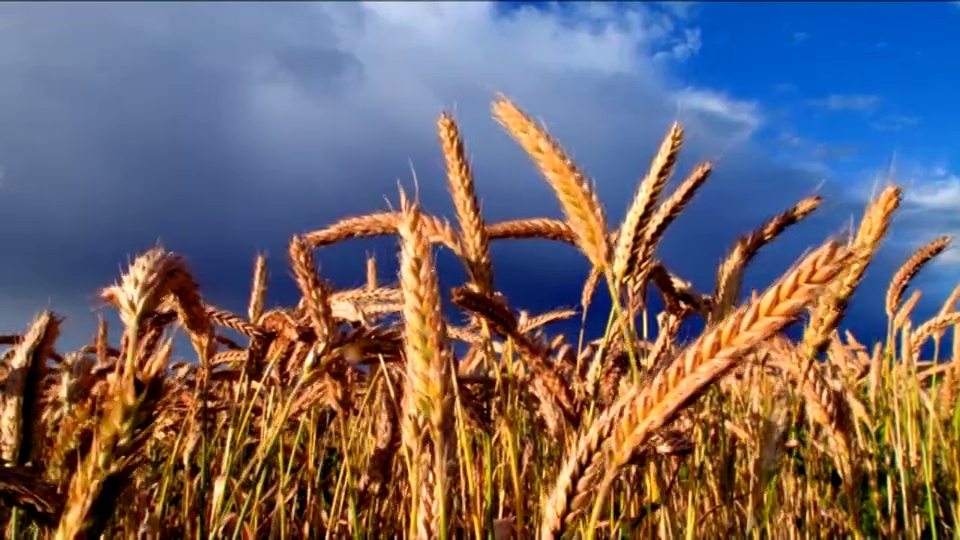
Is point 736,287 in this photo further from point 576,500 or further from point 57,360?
point 57,360

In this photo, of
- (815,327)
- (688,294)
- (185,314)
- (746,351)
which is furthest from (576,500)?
(688,294)

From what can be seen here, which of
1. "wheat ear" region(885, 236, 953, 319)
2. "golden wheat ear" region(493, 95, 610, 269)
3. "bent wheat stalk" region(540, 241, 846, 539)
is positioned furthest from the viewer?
"wheat ear" region(885, 236, 953, 319)

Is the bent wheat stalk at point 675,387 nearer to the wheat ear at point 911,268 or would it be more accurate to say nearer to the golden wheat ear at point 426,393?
the golden wheat ear at point 426,393

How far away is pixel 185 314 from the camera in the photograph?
2.69 m

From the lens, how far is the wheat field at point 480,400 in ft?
5.39

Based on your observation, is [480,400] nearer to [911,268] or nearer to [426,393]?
[426,393]

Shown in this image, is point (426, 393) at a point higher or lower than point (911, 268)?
lower

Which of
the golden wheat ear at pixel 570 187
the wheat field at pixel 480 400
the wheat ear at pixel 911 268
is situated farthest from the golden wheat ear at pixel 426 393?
the wheat ear at pixel 911 268

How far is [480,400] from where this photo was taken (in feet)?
11.0

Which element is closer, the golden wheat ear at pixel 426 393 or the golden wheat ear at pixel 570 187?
the golden wheat ear at pixel 426 393

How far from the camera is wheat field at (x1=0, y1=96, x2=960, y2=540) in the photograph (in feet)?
5.39

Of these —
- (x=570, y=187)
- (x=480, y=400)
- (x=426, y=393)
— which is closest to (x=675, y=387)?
(x=426, y=393)

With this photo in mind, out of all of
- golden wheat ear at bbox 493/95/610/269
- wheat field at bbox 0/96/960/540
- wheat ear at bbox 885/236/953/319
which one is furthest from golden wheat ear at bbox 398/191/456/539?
wheat ear at bbox 885/236/953/319

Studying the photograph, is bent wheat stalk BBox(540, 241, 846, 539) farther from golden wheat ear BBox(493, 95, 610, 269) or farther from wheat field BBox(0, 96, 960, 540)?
golden wheat ear BBox(493, 95, 610, 269)
